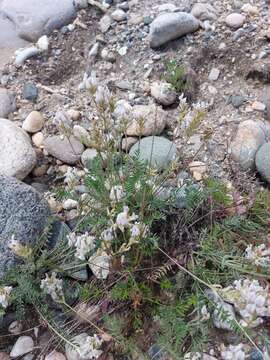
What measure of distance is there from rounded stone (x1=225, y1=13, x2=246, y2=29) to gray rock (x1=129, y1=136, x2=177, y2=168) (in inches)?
36.1

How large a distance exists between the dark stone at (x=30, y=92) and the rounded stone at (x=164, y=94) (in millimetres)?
633

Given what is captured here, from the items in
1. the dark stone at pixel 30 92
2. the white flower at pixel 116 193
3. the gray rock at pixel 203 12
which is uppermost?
the gray rock at pixel 203 12

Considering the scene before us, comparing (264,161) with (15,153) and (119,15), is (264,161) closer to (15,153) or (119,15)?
(15,153)

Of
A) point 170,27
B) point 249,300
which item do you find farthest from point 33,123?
point 249,300

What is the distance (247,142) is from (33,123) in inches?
42.1

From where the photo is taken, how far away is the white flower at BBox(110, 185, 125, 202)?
1.97 meters

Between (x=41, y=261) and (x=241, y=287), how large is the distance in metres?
0.84

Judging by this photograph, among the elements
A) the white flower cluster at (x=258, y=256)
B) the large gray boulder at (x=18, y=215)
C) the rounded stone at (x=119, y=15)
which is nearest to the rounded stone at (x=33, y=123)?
the large gray boulder at (x=18, y=215)

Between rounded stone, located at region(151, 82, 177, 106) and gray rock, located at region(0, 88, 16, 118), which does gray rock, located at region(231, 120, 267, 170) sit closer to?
rounded stone, located at region(151, 82, 177, 106)

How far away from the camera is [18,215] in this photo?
7.48 feet

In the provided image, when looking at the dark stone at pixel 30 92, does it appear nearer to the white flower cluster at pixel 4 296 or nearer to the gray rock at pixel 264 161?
the gray rock at pixel 264 161

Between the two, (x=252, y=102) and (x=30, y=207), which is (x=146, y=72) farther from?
(x=30, y=207)

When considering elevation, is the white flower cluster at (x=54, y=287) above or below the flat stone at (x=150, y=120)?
below

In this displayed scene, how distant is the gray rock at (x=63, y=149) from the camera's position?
273 centimetres
